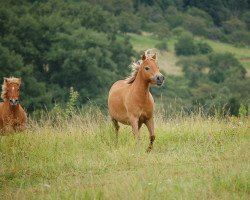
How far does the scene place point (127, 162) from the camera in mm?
10125

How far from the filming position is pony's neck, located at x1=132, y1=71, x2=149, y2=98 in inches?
487

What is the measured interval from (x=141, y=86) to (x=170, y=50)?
91.3 metres

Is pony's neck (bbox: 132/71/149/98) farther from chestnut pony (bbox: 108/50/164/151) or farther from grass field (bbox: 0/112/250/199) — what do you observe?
grass field (bbox: 0/112/250/199)

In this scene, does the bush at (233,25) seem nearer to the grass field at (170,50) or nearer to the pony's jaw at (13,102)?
the grass field at (170,50)

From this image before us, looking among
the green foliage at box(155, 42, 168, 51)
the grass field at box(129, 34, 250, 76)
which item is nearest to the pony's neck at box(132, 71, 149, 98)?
the grass field at box(129, 34, 250, 76)

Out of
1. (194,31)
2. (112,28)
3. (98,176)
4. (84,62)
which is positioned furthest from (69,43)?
(194,31)

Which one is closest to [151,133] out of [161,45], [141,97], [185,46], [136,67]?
[141,97]

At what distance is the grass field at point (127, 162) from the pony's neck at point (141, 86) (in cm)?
101

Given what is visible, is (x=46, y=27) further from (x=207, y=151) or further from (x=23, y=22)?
(x=207, y=151)

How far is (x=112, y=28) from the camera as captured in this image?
75.9 m

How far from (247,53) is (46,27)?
5332cm

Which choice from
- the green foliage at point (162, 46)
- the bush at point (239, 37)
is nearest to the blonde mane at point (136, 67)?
the green foliage at point (162, 46)

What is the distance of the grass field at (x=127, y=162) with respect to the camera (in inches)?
312

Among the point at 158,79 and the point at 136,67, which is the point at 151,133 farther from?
the point at 136,67
